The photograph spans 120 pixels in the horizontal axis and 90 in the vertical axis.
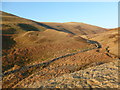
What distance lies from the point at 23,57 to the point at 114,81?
17092 mm

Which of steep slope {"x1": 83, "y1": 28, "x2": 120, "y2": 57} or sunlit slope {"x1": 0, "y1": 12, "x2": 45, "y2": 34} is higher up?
sunlit slope {"x1": 0, "y1": 12, "x2": 45, "y2": 34}

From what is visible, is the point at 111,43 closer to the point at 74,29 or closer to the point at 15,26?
the point at 15,26

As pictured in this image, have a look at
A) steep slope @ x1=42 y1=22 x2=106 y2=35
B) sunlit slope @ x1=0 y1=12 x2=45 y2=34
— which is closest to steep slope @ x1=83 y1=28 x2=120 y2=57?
sunlit slope @ x1=0 y1=12 x2=45 y2=34

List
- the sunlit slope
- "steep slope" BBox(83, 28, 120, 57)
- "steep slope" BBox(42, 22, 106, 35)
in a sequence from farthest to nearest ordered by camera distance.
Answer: "steep slope" BBox(42, 22, 106, 35)
the sunlit slope
"steep slope" BBox(83, 28, 120, 57)

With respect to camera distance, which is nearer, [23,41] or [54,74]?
[54,74]

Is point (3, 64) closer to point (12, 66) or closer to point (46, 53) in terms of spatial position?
point (12, 66)

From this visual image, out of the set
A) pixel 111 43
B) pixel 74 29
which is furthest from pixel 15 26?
pixel 74 29

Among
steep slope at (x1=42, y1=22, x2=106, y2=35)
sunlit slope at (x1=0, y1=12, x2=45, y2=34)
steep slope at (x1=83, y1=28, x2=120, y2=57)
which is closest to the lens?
steep slope at (x1=83, y1=28, x2=120, y2=57)

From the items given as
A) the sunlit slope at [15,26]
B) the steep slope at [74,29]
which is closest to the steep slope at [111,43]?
the sunlit slope at [15,26]

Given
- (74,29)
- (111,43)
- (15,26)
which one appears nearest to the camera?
(111,43)

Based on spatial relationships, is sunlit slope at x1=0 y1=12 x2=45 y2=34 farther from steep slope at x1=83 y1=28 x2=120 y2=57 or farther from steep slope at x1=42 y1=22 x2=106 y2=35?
steep slope at x1=42 y1=22 x2=106 y2=35

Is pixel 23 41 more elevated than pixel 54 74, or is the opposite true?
pixel 23 41

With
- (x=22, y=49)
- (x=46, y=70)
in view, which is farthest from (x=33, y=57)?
(x=46, y=70)

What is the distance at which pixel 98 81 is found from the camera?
1180 centimetres
